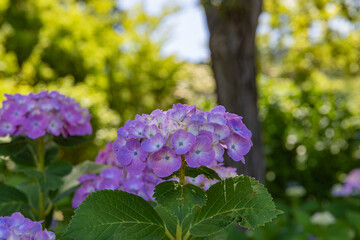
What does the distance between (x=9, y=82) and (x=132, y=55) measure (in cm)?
261

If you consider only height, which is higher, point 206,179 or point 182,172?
point 182,172

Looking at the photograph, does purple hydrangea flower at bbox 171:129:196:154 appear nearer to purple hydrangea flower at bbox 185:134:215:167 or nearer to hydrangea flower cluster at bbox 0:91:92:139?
purple hydrangea flower at bbox 185:134:215:167

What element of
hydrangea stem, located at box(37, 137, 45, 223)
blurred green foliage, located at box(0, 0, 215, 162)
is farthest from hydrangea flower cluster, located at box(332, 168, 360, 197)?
hydrangea stem, located at box(37, 137, 45, 223)

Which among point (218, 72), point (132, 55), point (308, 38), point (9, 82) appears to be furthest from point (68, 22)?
point (308, 38)

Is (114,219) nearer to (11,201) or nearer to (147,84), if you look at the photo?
(11,201)

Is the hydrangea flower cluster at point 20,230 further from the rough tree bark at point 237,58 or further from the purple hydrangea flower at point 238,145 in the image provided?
the rough tree bark at point 237,58

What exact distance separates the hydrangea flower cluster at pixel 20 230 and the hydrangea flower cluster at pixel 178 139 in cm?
22

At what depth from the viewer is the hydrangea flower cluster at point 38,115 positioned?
1.39m

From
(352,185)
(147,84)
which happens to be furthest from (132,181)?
(147,84)

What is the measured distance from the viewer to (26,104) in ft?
4.64

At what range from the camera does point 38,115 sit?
1396 millimetres

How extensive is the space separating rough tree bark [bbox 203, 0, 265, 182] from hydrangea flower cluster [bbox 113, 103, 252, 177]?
2.18m

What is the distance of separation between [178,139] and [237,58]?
2343 millimetres

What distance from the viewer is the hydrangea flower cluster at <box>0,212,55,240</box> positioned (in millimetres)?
847
